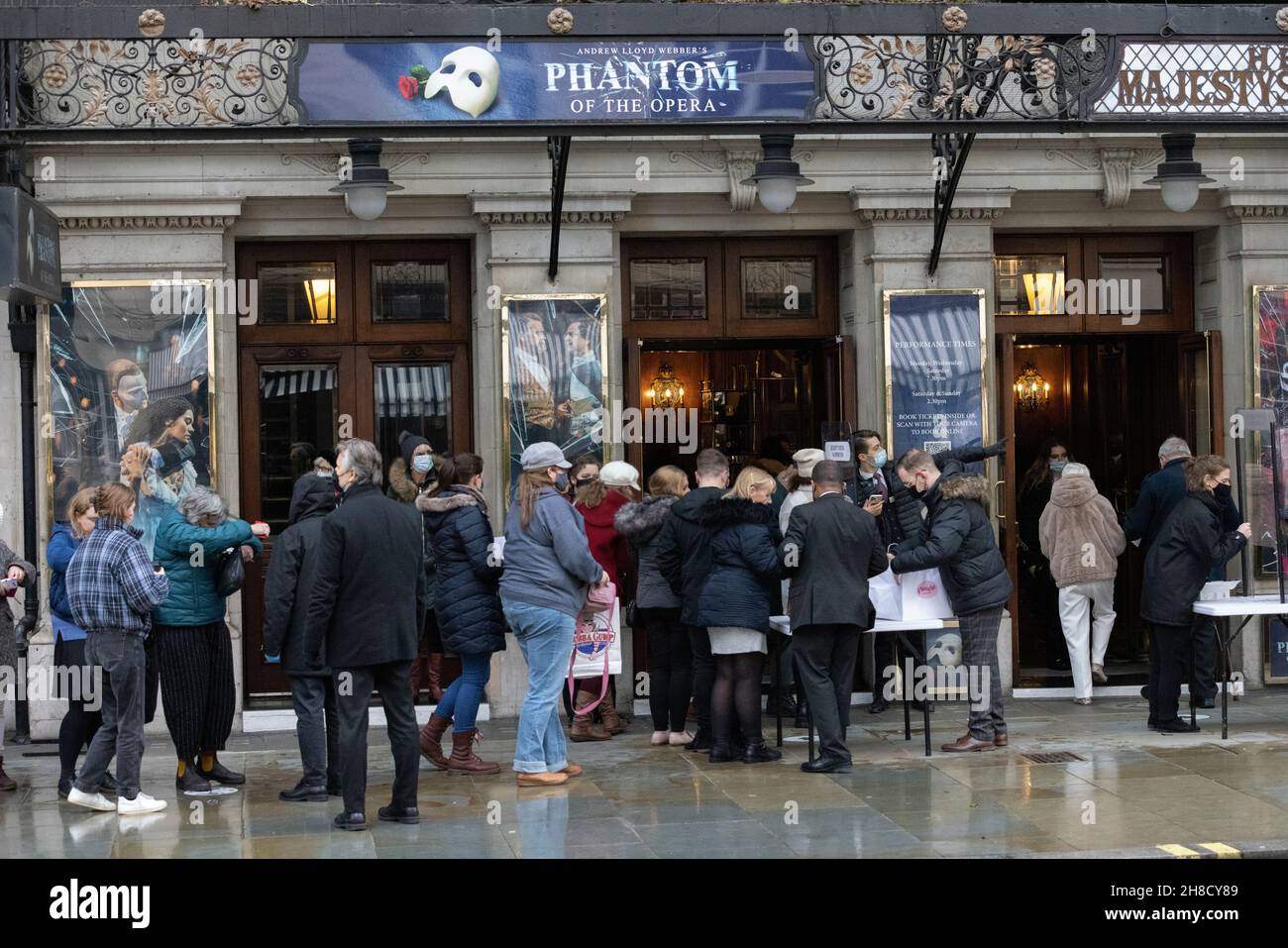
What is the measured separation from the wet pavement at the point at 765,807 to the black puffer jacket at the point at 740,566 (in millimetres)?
953

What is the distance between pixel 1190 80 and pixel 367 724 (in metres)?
6.65

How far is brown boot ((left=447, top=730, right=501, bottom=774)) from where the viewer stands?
34.6ft

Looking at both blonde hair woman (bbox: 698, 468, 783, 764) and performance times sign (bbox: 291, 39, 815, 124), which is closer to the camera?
blonde hair woman (bbox: 698, 468, 783, 764)

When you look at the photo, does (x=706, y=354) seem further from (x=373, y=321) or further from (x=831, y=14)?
(x=831, y=14)

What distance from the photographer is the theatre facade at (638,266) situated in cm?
1185

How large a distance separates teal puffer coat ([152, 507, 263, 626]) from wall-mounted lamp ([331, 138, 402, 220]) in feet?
8.26

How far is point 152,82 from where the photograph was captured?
12.0m

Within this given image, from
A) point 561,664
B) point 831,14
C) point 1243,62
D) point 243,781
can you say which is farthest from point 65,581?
point 1243,62

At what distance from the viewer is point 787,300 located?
544 inches

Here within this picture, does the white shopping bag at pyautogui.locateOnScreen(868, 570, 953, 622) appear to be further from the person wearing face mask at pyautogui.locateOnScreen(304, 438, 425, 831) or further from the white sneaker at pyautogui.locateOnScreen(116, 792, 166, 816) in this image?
the white sneaker at pyautogui.locateOnScreen(116, 792, 166, 816)

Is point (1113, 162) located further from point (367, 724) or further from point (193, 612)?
point (193, 612)

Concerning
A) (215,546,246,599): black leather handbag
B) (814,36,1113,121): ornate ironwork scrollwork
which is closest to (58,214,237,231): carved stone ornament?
(215,546,246,599): black leather handbag

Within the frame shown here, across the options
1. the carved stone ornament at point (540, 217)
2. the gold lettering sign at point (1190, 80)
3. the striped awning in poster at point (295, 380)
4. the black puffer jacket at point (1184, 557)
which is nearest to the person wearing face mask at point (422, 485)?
the striped awning in poster at point (295, 380)

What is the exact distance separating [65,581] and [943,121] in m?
6.02
